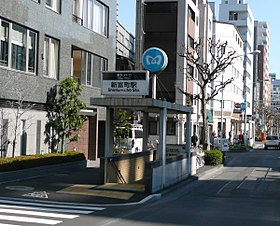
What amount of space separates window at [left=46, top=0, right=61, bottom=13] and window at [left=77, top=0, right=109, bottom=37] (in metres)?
1.94

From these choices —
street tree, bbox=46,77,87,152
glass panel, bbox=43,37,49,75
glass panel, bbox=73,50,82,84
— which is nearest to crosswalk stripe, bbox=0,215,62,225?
street tree, bbox=46,77,87,152

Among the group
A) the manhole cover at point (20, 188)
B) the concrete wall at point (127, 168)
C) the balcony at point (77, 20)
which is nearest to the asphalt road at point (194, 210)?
the concrete wall at point (127, 168)

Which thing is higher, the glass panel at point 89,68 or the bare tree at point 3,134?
the glass panel at point 89,68

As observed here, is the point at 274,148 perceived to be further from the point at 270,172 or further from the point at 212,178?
the point at 212,178

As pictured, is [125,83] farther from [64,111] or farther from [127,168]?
[64,111]

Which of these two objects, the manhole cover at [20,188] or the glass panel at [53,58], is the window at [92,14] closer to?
the glass panel at [53,58]

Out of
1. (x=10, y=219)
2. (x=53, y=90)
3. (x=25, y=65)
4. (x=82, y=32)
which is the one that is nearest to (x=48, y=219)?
(x=10, y=219)

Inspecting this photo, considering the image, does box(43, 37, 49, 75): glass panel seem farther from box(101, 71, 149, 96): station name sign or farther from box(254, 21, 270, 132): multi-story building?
box(254, 21, 270, 132): multi-story building

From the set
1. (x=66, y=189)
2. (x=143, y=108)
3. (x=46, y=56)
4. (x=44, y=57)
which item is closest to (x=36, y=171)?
(x=66, y=189)

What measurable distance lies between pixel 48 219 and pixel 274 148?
52968 mm

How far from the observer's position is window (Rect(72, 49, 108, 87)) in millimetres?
27188

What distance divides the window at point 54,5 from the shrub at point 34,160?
22.4 feet

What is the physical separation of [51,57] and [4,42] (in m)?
4.22

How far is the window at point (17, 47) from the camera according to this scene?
64.1ft
